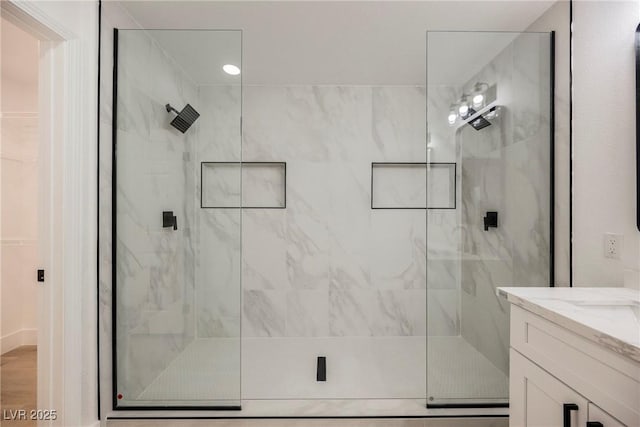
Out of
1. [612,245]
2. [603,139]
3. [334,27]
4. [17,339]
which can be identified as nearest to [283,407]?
[612,245]

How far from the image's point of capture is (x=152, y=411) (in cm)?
212

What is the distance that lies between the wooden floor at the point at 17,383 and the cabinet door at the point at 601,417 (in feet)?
8.87

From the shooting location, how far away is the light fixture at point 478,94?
2.10 meters

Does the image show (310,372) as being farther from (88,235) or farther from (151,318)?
(88,235)

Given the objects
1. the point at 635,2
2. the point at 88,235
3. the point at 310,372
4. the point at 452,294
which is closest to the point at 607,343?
→ the point at 452,294

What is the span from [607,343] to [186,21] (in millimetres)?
2578

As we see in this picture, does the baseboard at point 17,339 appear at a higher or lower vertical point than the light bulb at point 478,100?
lower

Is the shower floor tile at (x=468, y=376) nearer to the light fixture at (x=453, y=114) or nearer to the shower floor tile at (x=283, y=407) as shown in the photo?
the shower floor tile at (x=283, y=407)

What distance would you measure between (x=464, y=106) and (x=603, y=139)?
2.23 ft

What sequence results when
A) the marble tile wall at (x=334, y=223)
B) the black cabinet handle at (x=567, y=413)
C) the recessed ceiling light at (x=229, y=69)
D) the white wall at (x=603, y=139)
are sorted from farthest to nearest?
the marble tile wall at (x=334, y=223) < the recessed ceiling light at (x=229, y=69) < the white wall at (x=603, y=139) < the black cabinet handle at (x=567, y=413)

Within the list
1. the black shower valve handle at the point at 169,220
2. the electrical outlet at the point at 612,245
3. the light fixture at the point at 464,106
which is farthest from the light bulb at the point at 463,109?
the black shower valve handle at the point at 169,220

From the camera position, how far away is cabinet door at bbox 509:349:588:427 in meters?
1.17

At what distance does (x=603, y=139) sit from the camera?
72.1 inches

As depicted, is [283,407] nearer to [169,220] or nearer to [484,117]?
[169,220]
